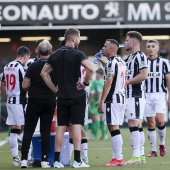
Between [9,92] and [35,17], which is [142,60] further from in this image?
[35,17]

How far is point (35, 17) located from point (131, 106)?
50.4ft

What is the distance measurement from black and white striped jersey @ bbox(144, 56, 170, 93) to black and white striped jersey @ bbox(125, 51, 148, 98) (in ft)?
7.99

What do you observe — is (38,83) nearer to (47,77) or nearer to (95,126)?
(47,77)

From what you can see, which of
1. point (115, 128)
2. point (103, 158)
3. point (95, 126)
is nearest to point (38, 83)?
point (115, 128)

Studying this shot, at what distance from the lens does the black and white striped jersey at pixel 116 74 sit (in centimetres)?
1284

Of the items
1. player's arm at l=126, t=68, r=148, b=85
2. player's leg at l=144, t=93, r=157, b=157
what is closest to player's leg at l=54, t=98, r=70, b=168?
player's arm at l=126, t=68, r=148, b=85

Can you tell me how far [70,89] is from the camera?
1227 centimetres

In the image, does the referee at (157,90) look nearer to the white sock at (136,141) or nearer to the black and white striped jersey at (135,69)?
the black and white striped jersey at (135,69)

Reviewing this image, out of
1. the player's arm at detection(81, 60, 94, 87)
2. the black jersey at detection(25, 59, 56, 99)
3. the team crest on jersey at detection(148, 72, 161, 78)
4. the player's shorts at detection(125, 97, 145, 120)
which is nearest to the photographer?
the player's arm at detection(81, 60, 94, 87)

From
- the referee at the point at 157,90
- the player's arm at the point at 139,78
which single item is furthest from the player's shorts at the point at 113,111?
the referee at the point at 157,90

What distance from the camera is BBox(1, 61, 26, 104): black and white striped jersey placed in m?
14.2

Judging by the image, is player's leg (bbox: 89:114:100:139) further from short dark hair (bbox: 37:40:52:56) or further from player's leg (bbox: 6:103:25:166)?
short dark hair (bbox: 37:40:52:56)

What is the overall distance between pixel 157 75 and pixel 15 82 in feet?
10.8

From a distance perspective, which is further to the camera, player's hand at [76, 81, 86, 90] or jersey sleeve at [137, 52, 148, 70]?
jersey sleeve at [137, 52, 148, 70]
